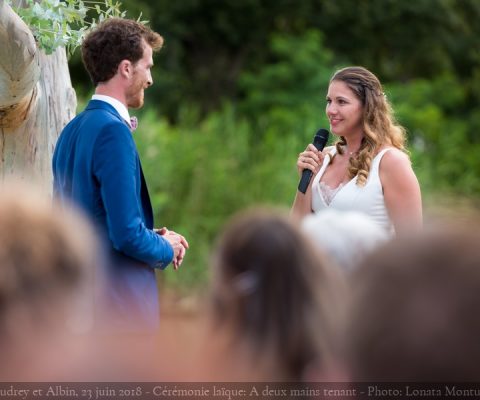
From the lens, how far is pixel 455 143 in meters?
18.7

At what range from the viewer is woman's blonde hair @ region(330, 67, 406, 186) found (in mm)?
4507

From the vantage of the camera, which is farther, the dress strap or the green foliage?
the green foliage

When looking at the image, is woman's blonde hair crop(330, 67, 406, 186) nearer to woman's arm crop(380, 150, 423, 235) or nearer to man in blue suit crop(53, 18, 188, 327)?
woman's arm crop(380, 150, 423, 235)

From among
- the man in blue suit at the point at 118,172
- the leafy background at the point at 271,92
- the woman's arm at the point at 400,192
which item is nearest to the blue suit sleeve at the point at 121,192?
the man in blue suit at the point at 118,172

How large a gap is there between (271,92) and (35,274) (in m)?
18.5

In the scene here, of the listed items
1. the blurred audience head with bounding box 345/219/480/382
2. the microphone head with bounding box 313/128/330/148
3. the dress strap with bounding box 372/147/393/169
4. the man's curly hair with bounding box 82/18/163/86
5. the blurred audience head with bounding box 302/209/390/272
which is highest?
the man's curly hair with bounding box 82/18/163/86

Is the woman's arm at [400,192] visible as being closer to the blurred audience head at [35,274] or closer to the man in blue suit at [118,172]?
the man in blue suit at [118,172]

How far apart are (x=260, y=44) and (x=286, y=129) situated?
22.0ft

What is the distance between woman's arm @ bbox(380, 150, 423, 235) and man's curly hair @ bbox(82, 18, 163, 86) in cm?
111

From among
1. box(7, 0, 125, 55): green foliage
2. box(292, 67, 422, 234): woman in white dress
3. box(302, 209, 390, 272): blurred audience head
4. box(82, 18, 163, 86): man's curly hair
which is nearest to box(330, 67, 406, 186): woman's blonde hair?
box(292, 67, 422, 234): woman in white dress

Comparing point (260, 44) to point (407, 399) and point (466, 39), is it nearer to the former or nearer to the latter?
point (466, 39)

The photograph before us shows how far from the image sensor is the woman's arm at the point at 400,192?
14.1ft

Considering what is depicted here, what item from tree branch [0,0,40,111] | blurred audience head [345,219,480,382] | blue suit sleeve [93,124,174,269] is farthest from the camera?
tree branch [0,0,40,111]

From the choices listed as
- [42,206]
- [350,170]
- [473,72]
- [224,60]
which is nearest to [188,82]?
[224,60]
